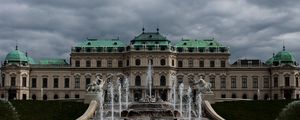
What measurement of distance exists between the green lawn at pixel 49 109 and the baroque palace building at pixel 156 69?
114ft

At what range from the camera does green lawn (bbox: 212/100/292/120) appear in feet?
220

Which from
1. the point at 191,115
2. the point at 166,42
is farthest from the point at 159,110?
the point at 166,42

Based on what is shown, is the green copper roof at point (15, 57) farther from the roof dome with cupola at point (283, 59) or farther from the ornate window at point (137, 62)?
the roof dome with cupola at point (283, 59)

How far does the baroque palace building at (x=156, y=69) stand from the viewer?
108312 mm

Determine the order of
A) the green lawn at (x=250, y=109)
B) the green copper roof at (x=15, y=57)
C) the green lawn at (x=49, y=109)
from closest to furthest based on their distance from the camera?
the green lawn at (x=49, y=109), the green lawn at (x=250, y=109), the green copper roof at (x=15, y=57)

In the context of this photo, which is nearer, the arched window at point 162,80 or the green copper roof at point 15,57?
the arched window at point 162,80

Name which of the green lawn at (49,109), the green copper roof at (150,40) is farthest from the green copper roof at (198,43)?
the green lawn at (49,109)

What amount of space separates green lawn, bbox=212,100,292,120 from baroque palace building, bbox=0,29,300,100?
111 ft

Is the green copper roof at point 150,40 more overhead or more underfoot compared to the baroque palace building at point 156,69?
more overhead

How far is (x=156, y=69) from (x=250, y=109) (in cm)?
3773

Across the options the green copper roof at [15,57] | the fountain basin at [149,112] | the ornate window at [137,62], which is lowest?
the fountain basin at [149,112]

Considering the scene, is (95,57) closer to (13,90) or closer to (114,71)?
(114,71)

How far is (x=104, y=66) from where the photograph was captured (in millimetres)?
110438

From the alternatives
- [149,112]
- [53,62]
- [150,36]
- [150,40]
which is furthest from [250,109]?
[53,62]
